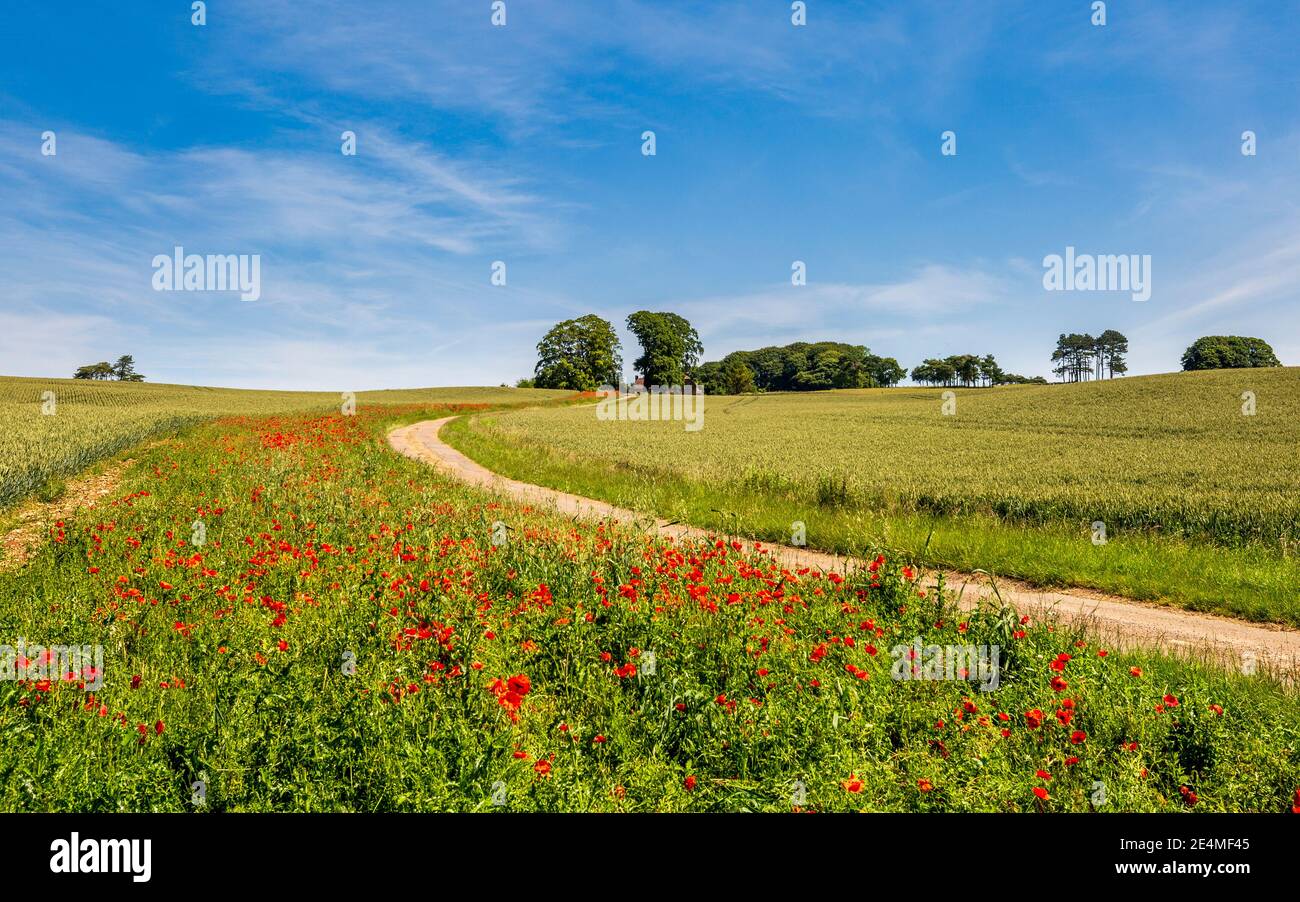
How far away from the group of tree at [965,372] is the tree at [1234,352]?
120 ft

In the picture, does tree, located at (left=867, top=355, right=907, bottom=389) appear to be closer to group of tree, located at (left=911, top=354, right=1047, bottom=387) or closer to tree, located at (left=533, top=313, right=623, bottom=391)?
group of tree, located at (left=911, top=354, right=1047, bottom=387)

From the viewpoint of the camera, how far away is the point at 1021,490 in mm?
14570

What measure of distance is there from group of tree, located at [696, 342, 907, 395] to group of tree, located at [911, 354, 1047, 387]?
7531mm

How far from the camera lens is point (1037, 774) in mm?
4031

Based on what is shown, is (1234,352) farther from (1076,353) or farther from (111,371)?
(111,371)

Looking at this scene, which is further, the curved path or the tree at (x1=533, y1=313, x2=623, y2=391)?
the tree at (x1=533, y1=313, x2=623, y2=391)

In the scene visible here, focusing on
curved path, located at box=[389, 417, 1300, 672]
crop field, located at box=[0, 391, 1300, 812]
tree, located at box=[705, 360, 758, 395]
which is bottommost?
curved path, located at box=[389, 417, 1300, 672]

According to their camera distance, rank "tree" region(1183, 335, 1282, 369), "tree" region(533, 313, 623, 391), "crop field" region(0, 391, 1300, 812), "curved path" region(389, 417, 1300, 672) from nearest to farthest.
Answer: "crop field" region(0, 391, 1300, 812) → "curved path" region(389, 417, 1300, 672) → "tree" region(533, 313, 623, 391) → "tree" region(1183, 335, 1282, 369)

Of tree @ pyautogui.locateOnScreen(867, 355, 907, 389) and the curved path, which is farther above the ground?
tree @ pyautogui.locateOnScreen(867, 355, 907, 389)

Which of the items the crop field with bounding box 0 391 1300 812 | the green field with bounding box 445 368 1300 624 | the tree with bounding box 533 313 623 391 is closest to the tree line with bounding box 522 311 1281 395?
the tree with bounding box 533 313 623 391

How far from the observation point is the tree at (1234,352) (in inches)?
4419

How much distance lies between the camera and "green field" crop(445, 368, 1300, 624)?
33.4 ft

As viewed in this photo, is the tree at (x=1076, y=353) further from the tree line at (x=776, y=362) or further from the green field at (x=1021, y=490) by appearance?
the green field at (x=1021, y=490)
